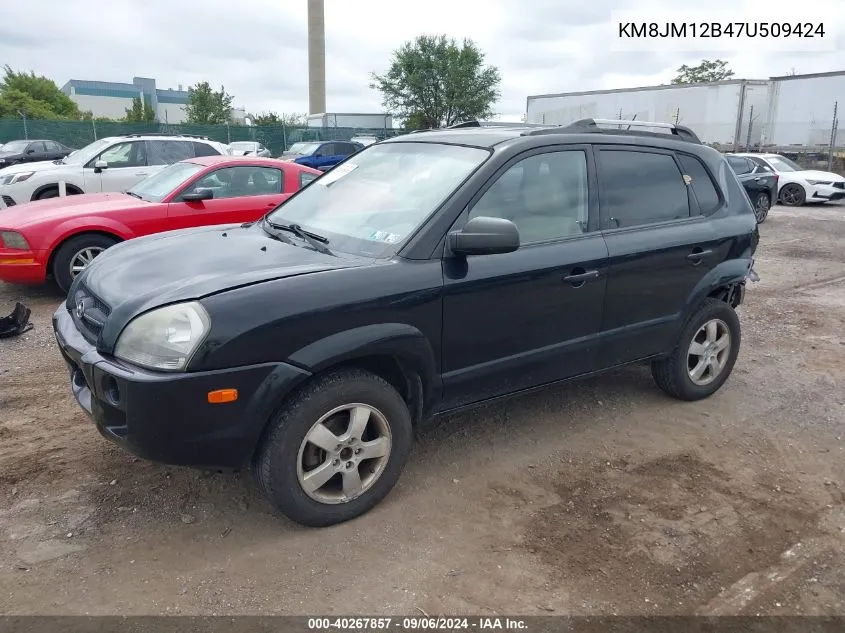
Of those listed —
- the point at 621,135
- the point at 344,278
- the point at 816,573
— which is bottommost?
the point at 816,573

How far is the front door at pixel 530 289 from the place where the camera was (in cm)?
336

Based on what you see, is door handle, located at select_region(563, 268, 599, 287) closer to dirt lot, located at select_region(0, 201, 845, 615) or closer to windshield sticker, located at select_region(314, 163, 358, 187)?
dirt lot, located at select_region(0, 201, 845, 615)

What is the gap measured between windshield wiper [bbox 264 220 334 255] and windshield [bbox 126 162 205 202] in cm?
390

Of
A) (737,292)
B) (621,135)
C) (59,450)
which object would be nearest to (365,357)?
(59,450)

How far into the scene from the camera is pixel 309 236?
11.7 feet

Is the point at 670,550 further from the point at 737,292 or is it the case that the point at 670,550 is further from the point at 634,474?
the point at 737,292

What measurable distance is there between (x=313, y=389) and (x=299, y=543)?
2.32ft

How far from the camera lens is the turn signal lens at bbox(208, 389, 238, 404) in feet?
8.82

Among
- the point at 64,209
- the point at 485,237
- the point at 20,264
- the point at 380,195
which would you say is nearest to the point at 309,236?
the point at 380,195

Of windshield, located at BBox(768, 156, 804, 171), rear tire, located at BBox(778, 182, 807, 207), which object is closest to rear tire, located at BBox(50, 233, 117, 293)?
windshield, located at BBox(768, 156, 804, 171)

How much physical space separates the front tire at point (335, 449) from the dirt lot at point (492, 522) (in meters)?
0.15

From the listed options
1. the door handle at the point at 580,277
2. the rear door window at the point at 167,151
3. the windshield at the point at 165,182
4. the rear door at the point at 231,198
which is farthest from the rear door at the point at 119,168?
the door handle at the point at 580,277

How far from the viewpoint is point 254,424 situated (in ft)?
9.19

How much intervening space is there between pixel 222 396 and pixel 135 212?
4906mm
